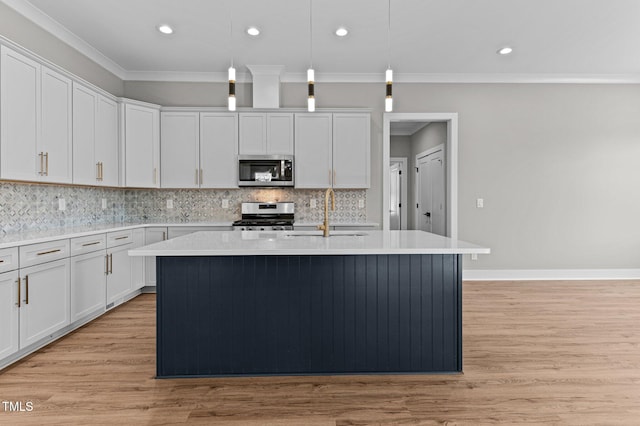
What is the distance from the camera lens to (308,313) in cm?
240

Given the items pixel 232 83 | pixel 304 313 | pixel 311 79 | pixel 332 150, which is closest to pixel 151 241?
pixel 332 150

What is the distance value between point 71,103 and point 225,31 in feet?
5.43

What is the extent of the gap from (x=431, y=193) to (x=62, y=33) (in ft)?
19.0

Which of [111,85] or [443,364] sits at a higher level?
[111,85]

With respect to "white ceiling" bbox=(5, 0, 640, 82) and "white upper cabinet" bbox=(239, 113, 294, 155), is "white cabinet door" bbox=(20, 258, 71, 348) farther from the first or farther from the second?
"white upper cabinet" bbox=(239, 113, 294, 155)

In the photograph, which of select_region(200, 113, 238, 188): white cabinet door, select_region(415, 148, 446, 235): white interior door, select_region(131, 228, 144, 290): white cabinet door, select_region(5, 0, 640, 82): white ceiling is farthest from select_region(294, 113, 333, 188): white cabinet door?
select_region(415, 148, 446, 235): white interior door

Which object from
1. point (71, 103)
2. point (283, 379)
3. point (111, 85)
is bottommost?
point (283, 379)

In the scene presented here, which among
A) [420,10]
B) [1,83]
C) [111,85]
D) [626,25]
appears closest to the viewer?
[1,83]

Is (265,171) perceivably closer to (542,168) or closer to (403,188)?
(542,168)

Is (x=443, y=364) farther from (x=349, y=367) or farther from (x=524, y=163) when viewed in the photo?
(x=524, y=163)

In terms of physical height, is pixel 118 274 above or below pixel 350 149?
below

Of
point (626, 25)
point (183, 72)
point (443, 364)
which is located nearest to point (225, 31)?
point (183, 72)

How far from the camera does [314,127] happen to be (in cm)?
487

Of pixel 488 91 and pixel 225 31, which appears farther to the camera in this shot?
pixel 488 91
